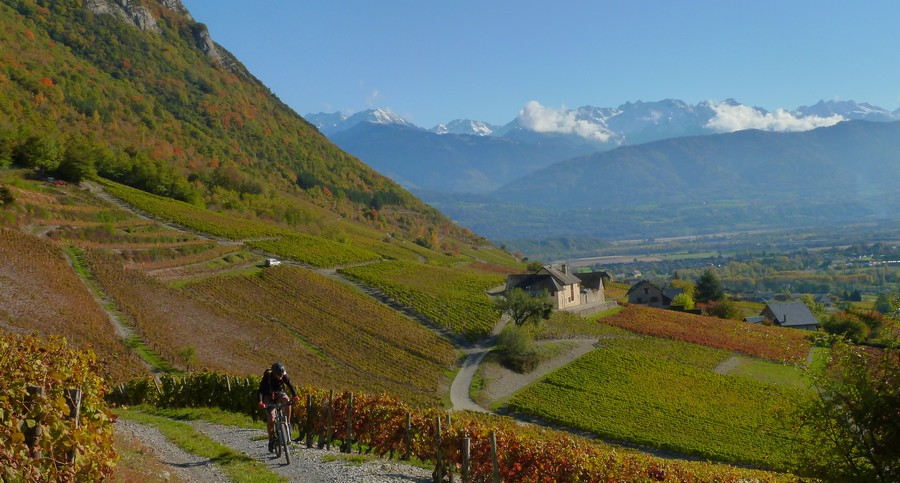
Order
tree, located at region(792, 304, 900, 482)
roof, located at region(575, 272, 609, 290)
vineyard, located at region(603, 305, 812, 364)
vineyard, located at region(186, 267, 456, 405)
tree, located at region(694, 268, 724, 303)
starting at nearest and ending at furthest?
tree, located at region(792, 304, 900, 482)
vineyard, located at region(186, 267, 456, 405)
vineyard, located at region(603, 305, 812, 364)
roof, located at region(575, 272, 609, 290)
tree, located at region(694, 268, 724, 303)

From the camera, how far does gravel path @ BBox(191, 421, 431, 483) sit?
1617 cm

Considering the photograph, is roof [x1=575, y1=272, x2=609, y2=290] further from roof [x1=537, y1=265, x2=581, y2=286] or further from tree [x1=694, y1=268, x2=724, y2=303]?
tree [x1=694, y1=268, x2=724, y2=303]

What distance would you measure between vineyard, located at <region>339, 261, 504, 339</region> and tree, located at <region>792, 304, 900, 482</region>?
54.7 meters

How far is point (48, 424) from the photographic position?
8773mm

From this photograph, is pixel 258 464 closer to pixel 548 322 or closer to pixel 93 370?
pixel 93 370

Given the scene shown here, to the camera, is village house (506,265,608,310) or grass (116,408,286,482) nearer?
grass (116,408,286,482)

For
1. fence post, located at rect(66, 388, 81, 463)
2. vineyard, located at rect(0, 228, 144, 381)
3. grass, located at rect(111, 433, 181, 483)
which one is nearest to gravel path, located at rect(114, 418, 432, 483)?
grass, located at rect(111, 433, 181, 483)

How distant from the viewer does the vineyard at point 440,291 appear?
70812 mm

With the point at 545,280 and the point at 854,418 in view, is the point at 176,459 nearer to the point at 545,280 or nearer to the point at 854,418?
the point at 854,418

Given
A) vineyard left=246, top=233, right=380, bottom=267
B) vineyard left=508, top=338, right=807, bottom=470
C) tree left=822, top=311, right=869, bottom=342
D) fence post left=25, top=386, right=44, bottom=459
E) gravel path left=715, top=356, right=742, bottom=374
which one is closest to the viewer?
fence post left=25, top=386, right=44, bottom=459

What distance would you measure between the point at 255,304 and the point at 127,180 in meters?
58.9

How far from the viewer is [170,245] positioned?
7125 centimetres

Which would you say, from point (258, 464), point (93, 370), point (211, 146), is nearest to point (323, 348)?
point (258, 464)

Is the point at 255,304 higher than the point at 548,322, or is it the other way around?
the point at 255,304
